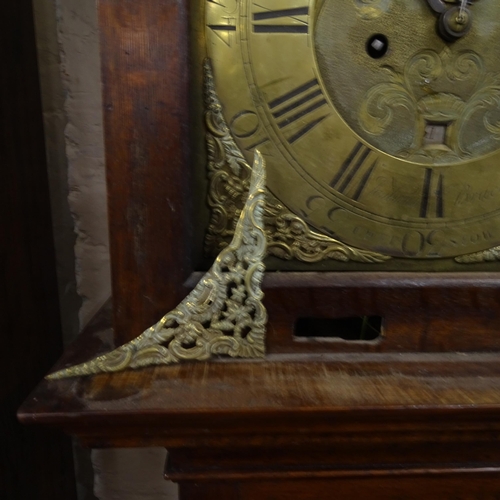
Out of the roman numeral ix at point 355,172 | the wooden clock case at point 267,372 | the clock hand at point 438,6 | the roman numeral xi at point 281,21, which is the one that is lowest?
the wooden clock case at point 267,372

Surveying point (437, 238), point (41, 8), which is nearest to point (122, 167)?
point (437, 238)

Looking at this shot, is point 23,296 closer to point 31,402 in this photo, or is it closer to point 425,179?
point 31,402

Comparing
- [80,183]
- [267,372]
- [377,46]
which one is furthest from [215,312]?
[80,183]

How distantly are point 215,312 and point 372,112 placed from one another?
0.26m

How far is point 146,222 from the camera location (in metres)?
0.41

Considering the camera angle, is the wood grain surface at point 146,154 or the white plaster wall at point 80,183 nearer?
the wood grain surface at point 146,154

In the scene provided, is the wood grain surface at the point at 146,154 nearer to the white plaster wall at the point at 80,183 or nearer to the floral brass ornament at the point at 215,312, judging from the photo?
the floral brass ornament at the point at 215,312

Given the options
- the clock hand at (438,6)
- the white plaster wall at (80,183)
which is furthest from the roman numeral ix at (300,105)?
the white plaster wall at (80,183)

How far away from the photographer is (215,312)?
0.42 m

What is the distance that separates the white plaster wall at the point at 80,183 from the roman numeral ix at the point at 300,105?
1.39ft

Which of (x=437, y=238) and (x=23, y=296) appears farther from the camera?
(x=23, y=296)

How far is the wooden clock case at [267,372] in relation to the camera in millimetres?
381

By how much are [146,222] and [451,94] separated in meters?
0.35

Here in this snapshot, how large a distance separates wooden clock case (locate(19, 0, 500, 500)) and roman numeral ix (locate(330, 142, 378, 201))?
9 centimetres
